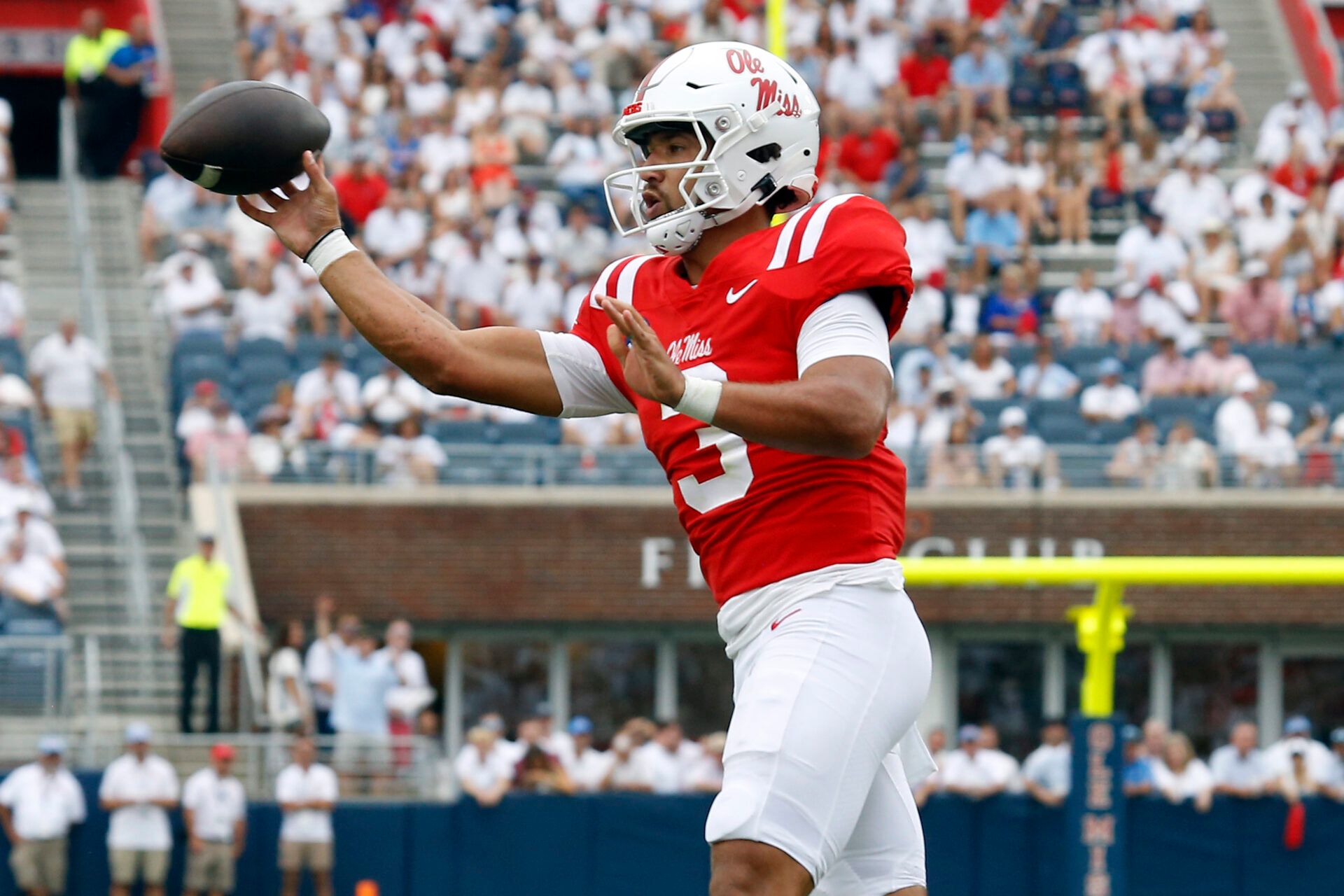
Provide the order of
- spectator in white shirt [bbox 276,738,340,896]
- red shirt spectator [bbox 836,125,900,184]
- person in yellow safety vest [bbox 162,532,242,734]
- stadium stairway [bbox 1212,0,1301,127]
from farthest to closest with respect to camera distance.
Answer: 1. stadium stairway [bbox 1212,0,1301,127]
2. red shirt spectator [bbox 836,125,900,184]
3. person in yellow safety vest [bbox 162,532,242,734]
4. spectator in white shirt [bbox 276,738,340,896]

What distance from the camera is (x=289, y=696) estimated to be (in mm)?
12805

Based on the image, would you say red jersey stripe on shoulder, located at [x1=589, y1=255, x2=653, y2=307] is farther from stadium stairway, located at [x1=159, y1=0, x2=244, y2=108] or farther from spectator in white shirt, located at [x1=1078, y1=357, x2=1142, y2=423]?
stadium stairway, located at [x1=159, y1=0, x2=244, y2=108]

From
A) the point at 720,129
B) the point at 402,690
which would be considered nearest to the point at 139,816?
the point at 402,690

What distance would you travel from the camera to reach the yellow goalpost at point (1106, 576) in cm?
687

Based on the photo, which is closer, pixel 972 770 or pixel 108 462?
pixel 972 770

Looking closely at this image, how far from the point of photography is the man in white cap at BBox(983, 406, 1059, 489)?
14359 mm

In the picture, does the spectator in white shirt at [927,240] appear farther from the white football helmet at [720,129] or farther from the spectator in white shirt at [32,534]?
the white football helmet at [720,129]

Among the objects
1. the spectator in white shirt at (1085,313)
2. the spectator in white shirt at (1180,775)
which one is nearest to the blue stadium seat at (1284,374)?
the spectator in white shirt at (1085,313)

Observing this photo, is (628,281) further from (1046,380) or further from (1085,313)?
(1085,313)

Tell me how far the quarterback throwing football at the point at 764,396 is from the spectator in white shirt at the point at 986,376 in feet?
35.2

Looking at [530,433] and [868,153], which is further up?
[868,153]

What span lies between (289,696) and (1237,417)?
6.26 m

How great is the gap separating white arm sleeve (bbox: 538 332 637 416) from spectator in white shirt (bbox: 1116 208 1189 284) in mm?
12287

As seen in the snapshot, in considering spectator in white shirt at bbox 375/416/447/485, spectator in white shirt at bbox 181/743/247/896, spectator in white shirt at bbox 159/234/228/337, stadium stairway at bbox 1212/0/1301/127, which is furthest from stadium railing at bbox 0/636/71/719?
stadium stairway at bbox 1212/0/1301/127
